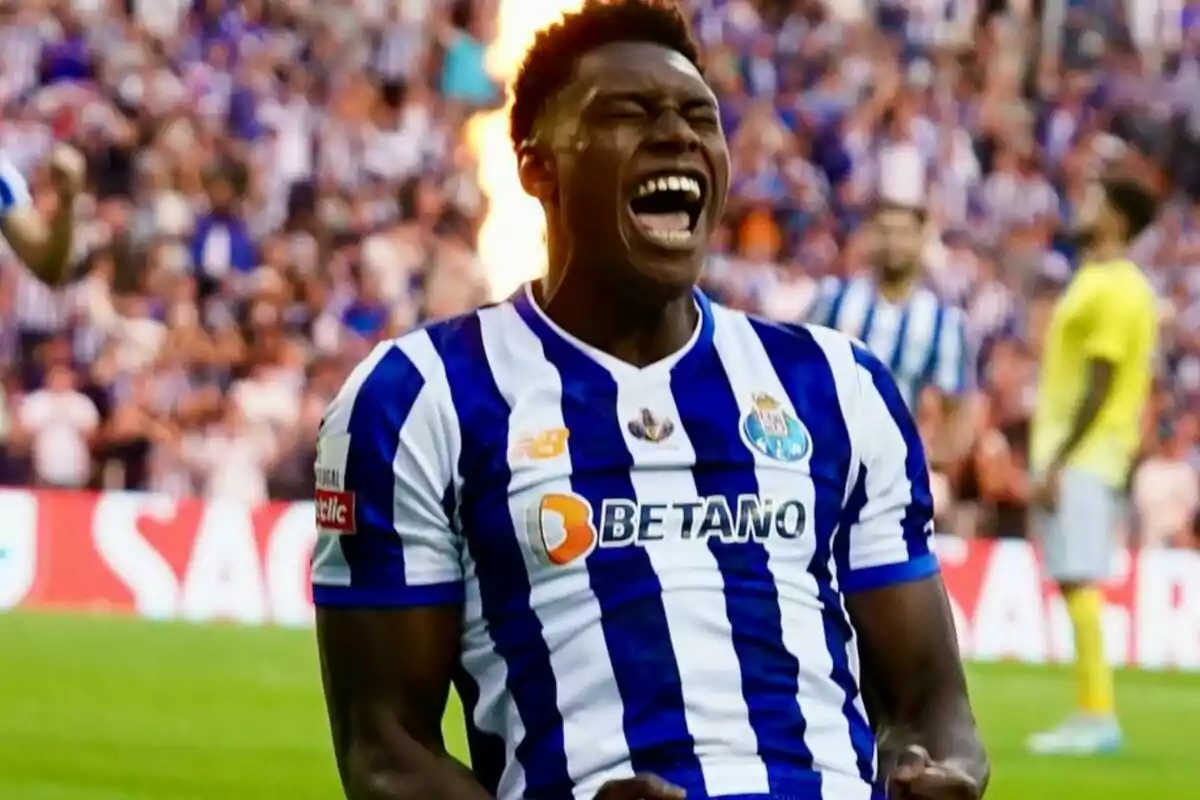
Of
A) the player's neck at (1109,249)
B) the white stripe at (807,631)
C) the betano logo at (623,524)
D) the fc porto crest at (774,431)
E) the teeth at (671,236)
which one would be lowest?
the white stripe at (807,631)

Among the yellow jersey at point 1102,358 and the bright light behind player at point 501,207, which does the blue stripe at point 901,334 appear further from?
the bright light behind player at point 501,207

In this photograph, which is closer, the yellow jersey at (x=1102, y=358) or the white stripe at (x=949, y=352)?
the yellow jersey at (x=1102, y=358)

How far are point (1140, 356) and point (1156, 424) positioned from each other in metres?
8.44

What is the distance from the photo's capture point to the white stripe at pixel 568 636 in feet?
11.5

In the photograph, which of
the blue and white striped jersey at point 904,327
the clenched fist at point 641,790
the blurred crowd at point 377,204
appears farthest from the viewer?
the blurred crowd at point 377,204

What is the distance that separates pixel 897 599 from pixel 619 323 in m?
0.55

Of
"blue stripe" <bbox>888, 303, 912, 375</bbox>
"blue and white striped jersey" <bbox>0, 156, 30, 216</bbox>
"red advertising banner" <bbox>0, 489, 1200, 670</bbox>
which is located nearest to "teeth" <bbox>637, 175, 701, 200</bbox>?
"blue and white striped jersey" <bbox>0, 156, 30, 216</bbox>

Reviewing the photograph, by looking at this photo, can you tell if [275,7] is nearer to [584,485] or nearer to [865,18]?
Result: [865,18]

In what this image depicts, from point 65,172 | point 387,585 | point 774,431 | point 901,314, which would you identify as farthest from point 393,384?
point 901,314

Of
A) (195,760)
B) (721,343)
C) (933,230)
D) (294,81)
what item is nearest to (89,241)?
(294,81)

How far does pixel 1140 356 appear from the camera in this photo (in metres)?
10.4

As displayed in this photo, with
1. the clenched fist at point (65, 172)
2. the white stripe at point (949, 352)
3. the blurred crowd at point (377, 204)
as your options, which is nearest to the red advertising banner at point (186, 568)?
the blurred crowd at point (377, 204)

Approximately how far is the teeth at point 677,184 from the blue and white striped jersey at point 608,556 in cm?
27

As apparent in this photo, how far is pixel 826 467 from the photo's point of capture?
3.75 metres
